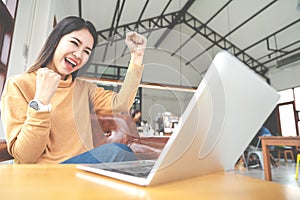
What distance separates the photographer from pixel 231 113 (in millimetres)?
291

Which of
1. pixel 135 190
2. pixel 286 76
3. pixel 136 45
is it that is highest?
pixel 286 76

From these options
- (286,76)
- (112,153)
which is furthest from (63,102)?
(286,76)

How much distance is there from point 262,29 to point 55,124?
5610 millimetres

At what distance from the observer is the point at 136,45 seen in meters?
0.54

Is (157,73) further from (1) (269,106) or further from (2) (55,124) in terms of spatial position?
(2) (55,124)

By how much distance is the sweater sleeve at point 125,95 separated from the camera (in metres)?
0.57

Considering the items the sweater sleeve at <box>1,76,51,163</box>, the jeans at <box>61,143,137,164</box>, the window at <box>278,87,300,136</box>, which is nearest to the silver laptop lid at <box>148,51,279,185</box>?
the jeans at <box>61,143,137,164</box>

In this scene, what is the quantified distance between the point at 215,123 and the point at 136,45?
34cm

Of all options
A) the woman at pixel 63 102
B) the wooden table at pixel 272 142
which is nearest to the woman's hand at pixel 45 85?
the woman at pixel 63 102

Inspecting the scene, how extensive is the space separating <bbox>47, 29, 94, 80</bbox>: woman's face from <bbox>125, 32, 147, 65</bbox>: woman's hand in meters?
0.19

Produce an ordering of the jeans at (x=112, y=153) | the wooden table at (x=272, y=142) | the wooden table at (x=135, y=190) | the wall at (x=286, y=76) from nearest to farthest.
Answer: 1. the wooden table at (x=135, y=190)
2. the jeans at (x=112, y=153)
3. the wooden table at (x=272, y=142)
4. the wall at (x=286, y=76)

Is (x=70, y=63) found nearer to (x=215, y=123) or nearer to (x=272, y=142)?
(x=215, y=123)

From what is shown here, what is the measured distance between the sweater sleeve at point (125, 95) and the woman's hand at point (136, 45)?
22mm

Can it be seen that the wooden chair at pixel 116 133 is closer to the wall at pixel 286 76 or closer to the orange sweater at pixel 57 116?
the orange sweater at pixel 57 116
